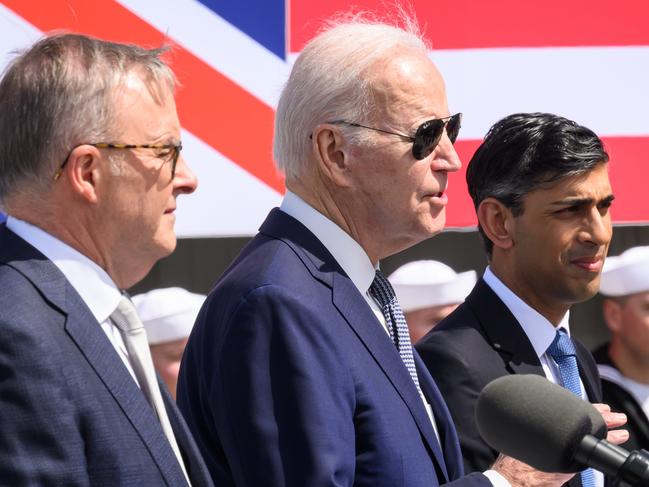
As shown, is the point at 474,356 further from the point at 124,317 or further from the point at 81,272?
the point at 81,272

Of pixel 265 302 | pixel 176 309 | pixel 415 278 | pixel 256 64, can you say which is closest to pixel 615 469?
pixel 265 302

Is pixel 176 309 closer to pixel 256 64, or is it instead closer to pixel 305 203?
pixel 256 64

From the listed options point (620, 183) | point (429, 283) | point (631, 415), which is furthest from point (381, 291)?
point (429, 283)

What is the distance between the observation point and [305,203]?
2641 millimetres

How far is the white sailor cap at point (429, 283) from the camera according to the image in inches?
190

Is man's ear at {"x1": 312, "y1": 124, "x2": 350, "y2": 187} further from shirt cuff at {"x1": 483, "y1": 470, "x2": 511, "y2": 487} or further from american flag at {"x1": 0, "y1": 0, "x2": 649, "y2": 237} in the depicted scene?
american flag at {"x1": 0, "y1": 0, "x2": 649, "y2": 237}

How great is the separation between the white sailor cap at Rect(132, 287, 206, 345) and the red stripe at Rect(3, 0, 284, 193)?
66 centimetres

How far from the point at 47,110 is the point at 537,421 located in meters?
0.97

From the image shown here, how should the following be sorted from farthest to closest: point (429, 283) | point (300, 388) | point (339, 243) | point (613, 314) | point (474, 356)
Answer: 1. point (429, 283)
2. point (613, 314)
3. point (474, 356)
4. point (339, 243)
5. point (300, 388)

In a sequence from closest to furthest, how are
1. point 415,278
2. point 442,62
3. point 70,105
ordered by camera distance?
point 70,105 < point 442,62 < point 415,278

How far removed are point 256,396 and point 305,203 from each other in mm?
504

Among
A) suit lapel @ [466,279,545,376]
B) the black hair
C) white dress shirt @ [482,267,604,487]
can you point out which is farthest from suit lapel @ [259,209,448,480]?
the black hair

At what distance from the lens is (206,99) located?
3.88 m

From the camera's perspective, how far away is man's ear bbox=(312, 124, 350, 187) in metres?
2.64
